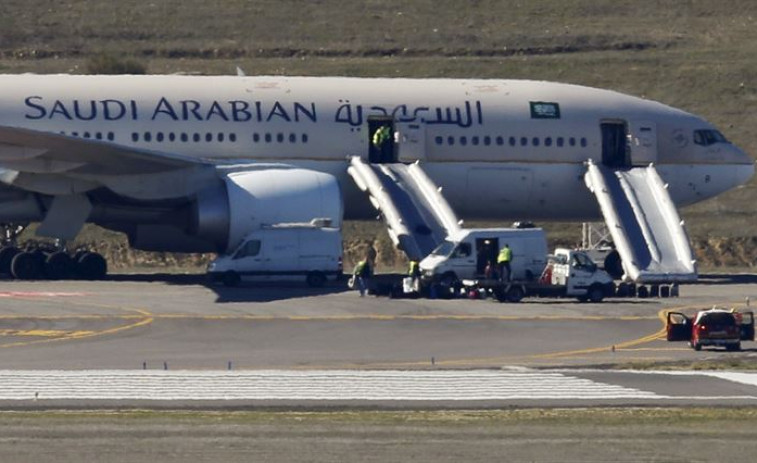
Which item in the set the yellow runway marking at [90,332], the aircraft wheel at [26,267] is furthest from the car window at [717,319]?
the aircraft wheel at [26,267]

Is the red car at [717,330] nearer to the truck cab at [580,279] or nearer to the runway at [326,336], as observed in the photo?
the runway at [326,336]

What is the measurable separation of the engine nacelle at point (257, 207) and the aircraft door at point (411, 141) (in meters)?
3.54

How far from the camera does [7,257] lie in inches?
1993

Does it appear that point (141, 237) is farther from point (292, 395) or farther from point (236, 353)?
point (292, 395)

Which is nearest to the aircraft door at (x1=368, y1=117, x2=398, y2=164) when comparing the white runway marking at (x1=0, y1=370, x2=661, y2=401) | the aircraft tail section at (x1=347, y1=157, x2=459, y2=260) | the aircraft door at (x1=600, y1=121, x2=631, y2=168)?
the aircraft tail section at (x1=347, y1=157, x2=459, y2=260)

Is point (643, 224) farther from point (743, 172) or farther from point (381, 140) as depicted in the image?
point (381, 140)

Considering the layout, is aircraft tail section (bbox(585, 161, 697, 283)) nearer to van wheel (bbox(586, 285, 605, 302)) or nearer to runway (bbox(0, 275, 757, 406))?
runway (bbox(0, 275, 757, 406))

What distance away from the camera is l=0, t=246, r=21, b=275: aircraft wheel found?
166ft

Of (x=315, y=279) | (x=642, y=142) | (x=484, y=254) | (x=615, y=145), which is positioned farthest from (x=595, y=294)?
(x=642, y=142)

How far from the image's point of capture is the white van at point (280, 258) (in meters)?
47.1

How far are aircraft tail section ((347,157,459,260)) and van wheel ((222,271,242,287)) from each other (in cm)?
457

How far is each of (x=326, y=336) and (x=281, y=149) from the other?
15.6 metres

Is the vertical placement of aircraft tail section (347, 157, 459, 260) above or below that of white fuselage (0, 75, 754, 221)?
below

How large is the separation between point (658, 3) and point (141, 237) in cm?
5927
